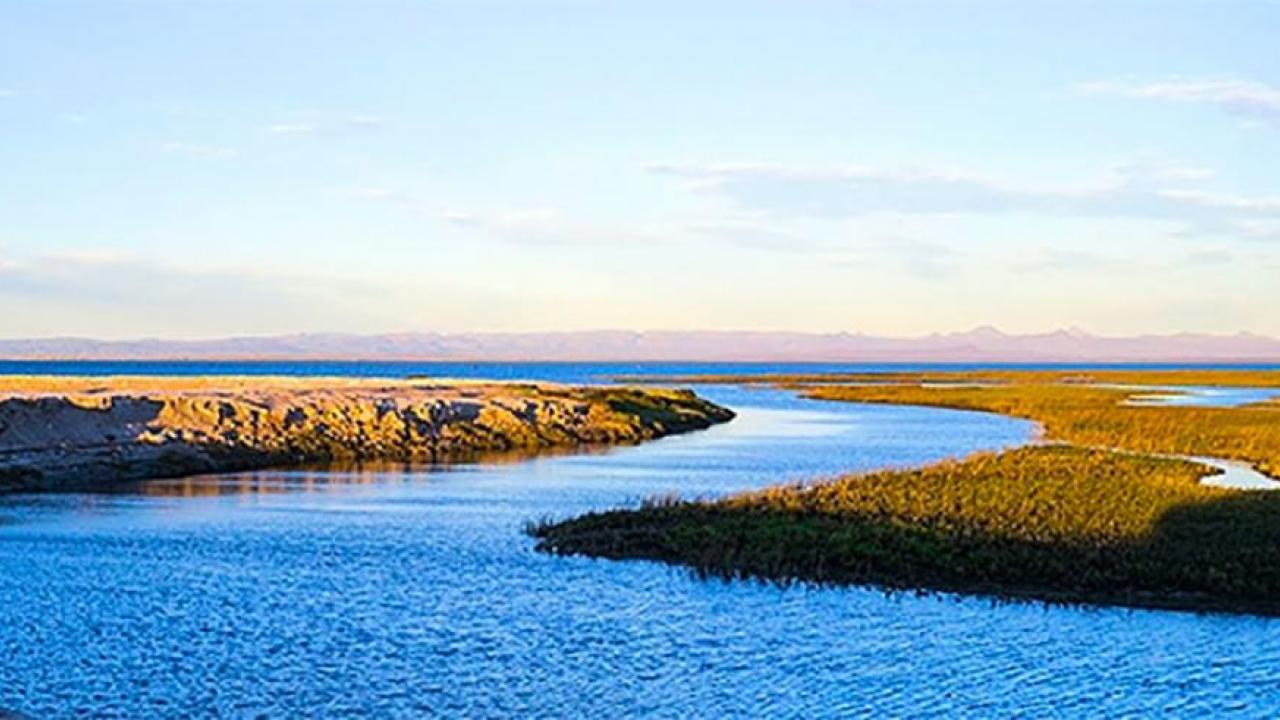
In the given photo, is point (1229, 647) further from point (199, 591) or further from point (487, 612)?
point (199, 591)

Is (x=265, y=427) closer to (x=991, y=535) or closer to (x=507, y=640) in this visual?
(x=991, y=535)

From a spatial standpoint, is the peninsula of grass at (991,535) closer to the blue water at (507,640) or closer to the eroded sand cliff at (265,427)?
the blue water at (507,640)

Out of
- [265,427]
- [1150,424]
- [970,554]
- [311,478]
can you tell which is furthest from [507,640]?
[1150,424]

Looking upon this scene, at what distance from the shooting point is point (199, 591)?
29359 millimetres

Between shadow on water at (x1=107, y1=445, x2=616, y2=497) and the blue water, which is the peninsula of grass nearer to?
the blue water

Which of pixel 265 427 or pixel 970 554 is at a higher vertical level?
pixel 265 427

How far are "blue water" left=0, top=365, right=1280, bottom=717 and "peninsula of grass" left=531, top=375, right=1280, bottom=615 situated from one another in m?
1.39

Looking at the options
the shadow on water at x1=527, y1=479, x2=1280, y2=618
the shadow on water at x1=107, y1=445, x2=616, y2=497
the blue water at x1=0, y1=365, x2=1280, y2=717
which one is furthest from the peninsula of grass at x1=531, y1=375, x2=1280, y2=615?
the shadow on water at x1=107, y1=445, x2=616, y2=497

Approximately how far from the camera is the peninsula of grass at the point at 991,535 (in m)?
29.2

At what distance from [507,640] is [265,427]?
145ft

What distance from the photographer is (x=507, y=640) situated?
24.8m

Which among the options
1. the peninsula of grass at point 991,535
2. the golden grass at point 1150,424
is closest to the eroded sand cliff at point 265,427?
the peninsula of grass at point 991,535

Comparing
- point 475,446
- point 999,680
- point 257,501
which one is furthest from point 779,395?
point 999,680

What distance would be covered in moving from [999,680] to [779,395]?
14131cm
